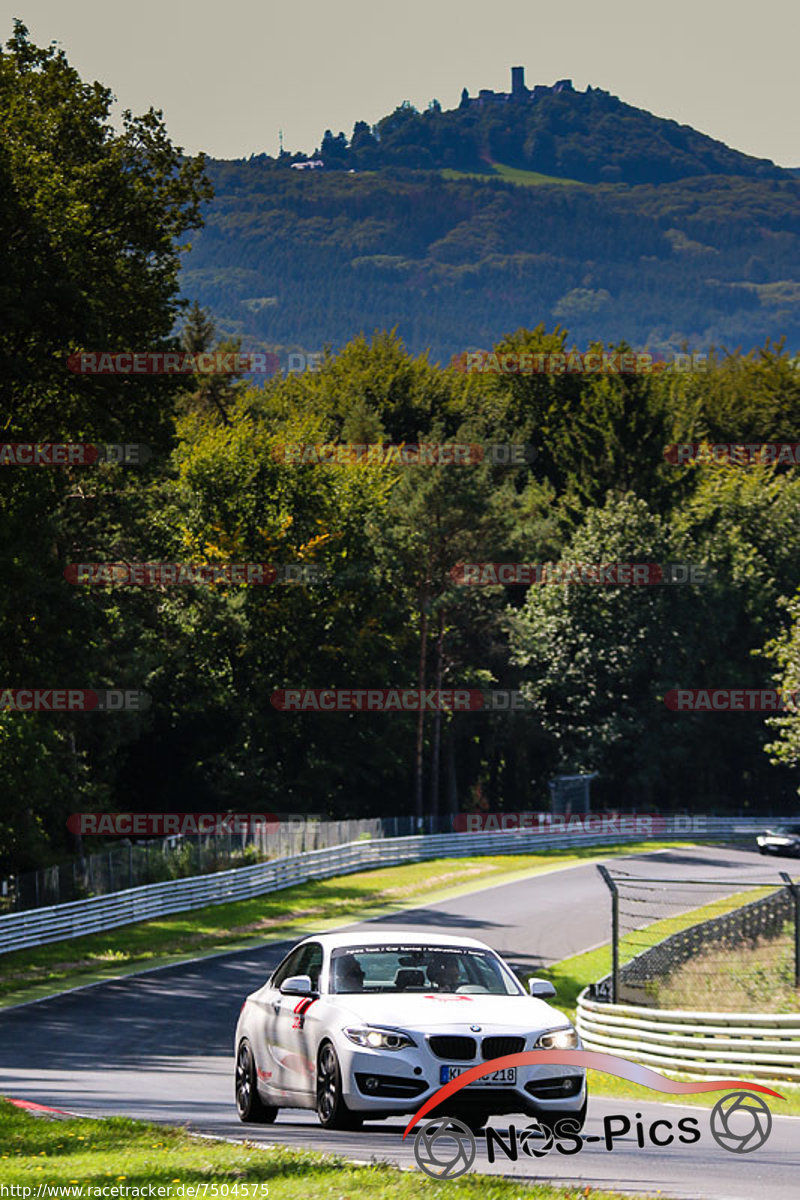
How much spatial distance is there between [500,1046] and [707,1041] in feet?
30.3

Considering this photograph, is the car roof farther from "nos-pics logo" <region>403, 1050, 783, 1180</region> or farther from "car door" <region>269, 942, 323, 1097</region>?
"nos-pics logo" <region>403, 1050, 783, 1180</region>

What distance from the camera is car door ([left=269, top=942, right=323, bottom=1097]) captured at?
11.7 meters

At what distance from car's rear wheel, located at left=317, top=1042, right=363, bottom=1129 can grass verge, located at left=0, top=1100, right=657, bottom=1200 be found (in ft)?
1.53

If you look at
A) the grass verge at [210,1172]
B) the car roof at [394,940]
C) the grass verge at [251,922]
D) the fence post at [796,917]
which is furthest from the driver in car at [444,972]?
the grass verge at [251,922]

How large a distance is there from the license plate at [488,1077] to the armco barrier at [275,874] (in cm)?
A: 2837

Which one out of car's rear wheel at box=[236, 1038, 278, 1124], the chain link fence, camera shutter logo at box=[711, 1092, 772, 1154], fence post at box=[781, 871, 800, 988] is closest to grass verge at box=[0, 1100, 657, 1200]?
car's rear wheel at box=[236, 1038, 278, 1124]

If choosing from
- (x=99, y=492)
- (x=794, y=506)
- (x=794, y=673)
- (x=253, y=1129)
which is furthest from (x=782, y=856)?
(x=253, y=1129)

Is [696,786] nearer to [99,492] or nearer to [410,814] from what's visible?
[410,814]

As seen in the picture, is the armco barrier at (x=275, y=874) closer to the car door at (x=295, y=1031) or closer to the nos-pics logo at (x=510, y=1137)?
the car door at (x=295, y=1031)

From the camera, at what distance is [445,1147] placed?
10742 mm

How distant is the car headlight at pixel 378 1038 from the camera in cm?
1077

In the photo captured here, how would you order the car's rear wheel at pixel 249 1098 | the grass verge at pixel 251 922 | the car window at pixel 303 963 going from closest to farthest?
the car window at pixel 303 963 → the car's rear wheel at pixel 249 1098 → the grass verge at pixel 251 922

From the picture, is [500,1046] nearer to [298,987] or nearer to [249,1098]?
[298,987]

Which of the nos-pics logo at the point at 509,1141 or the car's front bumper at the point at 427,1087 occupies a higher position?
the car's front bumper at the point at 427,1087
